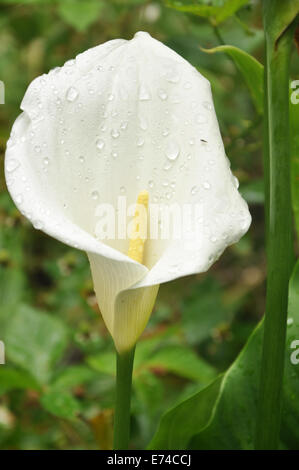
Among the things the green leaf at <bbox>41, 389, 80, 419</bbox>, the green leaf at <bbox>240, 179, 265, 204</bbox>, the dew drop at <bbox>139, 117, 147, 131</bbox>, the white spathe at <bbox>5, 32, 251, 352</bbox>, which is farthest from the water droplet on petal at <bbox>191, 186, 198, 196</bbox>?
the green leaf at <bbox>240, 179, 265, 204</bbox>

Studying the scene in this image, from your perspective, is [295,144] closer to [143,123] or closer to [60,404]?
[143,123]

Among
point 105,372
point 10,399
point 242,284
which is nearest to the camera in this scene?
point 105,372

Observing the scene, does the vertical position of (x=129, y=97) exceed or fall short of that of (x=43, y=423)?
it exceeds it

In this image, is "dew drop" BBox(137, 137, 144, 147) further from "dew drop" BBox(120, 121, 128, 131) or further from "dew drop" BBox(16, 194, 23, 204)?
"dew drop" BBox(16, 194, 23, 204)

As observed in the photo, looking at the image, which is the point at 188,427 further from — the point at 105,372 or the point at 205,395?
the point at 105,372

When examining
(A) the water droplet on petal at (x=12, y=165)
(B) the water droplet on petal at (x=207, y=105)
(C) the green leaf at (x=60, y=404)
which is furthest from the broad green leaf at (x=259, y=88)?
(C) the green leaf at (x=60, y=404)

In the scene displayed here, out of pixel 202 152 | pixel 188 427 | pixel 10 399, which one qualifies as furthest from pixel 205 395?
pixel 10 399
